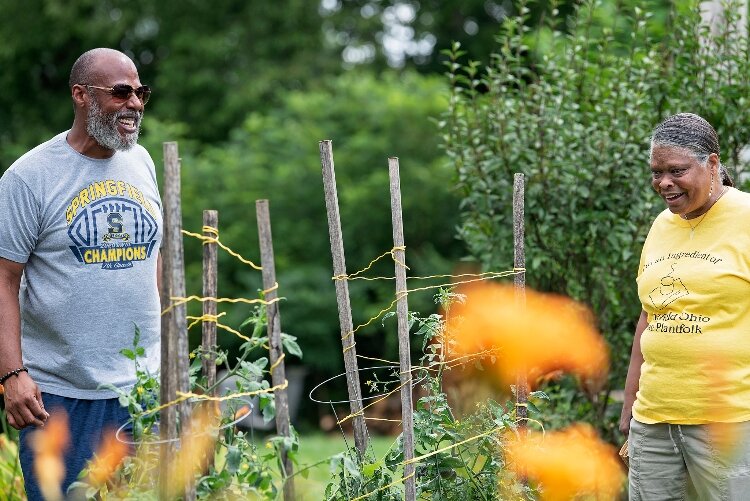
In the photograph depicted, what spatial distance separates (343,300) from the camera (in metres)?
3.32

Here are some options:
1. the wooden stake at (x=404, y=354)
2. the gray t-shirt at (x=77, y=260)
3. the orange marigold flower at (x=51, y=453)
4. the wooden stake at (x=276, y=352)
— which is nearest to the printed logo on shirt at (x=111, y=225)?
the gray t-shirt at (x=77, y=260)

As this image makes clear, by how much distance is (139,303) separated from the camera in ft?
11.2

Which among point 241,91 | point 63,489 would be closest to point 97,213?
point 63,489

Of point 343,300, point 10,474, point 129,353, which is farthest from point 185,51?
point 129,353

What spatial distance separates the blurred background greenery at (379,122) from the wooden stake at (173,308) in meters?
2.25

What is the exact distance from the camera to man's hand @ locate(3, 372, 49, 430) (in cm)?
315

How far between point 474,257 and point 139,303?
2.15 metres

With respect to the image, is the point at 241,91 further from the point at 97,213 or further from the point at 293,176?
the point at 97,213

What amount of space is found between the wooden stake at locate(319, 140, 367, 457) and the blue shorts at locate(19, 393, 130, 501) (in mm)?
801

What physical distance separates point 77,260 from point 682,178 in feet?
6.13

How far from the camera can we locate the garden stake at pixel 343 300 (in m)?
3.26

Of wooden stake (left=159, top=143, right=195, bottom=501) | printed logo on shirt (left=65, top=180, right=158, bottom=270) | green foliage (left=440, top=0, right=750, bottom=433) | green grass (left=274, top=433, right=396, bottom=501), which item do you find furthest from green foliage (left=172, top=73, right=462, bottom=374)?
wooden stake (left=159, top=143, right=195, bottom=501)

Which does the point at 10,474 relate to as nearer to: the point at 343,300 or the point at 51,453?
the point at 51,453

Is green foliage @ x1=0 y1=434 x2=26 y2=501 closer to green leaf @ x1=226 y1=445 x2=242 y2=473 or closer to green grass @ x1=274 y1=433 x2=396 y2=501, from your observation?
green grass @ x1=274 y1=433 x2=396 y2=501
